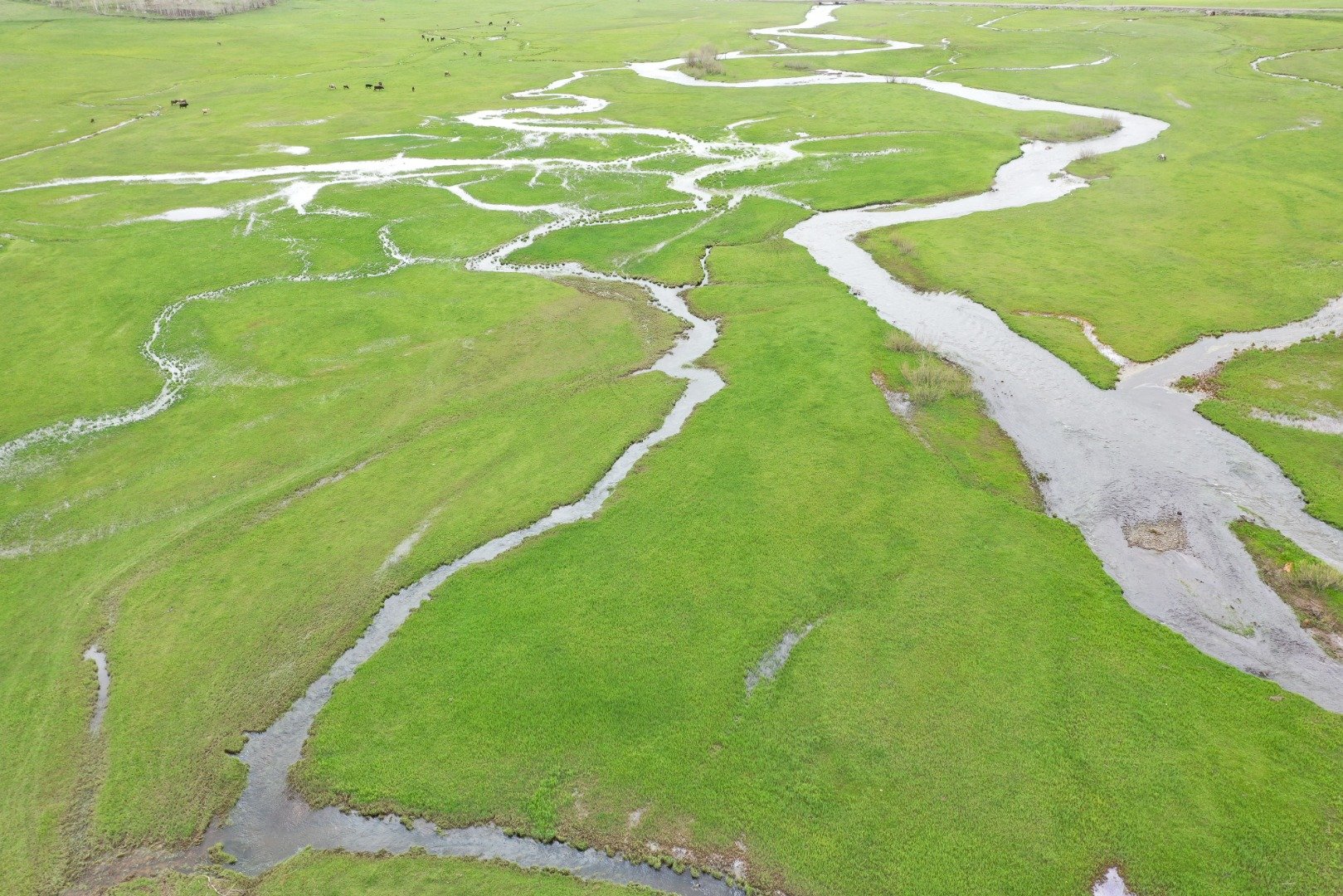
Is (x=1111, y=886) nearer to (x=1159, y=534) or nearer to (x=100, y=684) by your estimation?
(x=1159, y=534)

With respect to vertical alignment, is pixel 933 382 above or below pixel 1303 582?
above

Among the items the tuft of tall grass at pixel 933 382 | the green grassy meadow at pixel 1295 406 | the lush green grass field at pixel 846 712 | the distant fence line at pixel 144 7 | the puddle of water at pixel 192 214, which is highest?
the distant fence line at pixel 144 7

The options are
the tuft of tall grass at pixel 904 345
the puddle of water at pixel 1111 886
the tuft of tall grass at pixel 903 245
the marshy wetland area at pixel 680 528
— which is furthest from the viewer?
the tuft of tall grass at pixel 903 245

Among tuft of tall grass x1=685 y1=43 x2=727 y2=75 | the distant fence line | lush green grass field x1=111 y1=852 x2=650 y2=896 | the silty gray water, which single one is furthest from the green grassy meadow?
the distant fence line

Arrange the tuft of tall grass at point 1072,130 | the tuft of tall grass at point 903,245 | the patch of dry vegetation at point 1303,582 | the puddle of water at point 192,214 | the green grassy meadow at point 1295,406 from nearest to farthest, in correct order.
Result: the patch of dry vegetation at point 1303,582
the green grassy meadow at point 1295,406
the tuft of tall grass at point 903,245
the puddle of water at point 192,214
the tuft of tall grass at point 1072,130

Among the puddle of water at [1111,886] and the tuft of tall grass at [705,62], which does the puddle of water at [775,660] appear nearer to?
the puddle of water at [1111,886]

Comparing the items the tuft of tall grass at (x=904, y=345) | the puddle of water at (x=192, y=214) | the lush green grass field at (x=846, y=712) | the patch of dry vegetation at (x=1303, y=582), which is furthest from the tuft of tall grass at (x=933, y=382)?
the puddle of water at (x=192, y=214)

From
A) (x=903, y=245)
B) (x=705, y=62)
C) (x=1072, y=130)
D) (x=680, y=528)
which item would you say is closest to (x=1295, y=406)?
(x=903, y=245)
